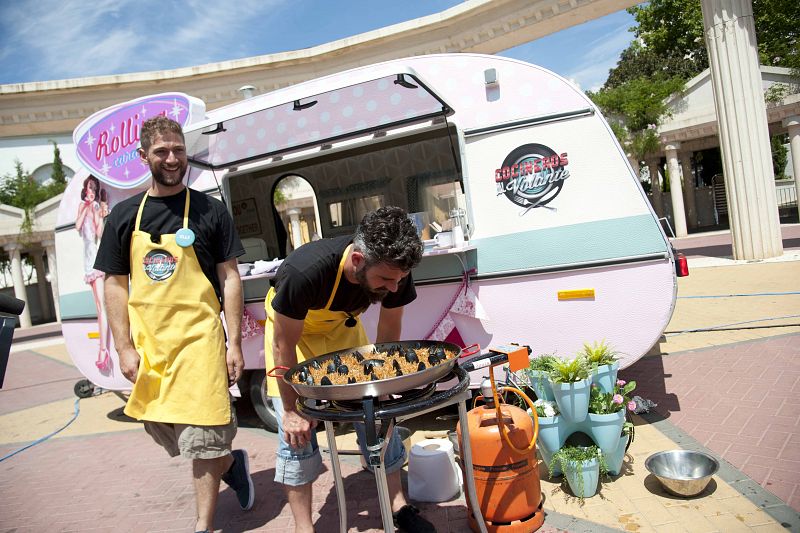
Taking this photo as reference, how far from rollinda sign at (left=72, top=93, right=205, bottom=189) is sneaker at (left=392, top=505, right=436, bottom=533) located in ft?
12.1

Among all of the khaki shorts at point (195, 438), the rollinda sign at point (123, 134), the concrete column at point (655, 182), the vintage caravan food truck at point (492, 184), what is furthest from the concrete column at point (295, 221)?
the concrete column at point (655, 182)

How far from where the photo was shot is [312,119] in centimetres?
477

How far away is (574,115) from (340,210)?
4.96m

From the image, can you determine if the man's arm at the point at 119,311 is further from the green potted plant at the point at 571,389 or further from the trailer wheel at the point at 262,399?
the green potted plant at the point at 571,389

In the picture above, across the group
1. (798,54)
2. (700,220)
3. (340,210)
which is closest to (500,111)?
(340,210)

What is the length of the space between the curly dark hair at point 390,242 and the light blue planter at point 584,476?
5.75 feet

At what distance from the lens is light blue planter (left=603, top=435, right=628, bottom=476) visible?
3.40 meters

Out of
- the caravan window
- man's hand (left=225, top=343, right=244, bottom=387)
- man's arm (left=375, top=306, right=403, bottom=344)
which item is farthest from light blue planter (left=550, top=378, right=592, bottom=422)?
the caravan window

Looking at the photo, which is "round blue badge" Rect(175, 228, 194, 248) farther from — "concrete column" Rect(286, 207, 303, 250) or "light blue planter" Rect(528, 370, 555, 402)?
"concrete column" Rect(286, 207, 303, 250)

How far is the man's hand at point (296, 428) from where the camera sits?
271 centimetres

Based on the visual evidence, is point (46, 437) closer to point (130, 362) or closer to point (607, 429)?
point (130, 362)

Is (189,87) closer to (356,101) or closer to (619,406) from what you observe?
(356,101)

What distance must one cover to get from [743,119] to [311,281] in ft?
39.5

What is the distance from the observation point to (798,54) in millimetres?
17203
